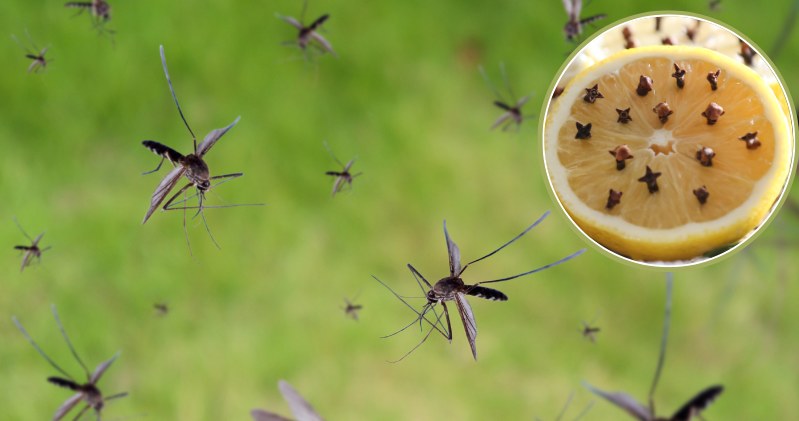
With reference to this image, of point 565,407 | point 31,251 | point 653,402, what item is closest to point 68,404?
point 31,251

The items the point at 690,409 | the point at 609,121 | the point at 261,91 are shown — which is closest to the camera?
the point at 690,409

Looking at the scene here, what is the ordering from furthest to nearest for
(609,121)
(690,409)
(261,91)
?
(261,91) < (609,121) < (690,409)

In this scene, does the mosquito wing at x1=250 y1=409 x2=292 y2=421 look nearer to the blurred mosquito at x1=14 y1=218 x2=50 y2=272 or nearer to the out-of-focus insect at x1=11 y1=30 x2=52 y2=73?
the blurred mosquito at x1=14 y1=218 x2=50 y2=272

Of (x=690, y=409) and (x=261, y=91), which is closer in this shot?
(x=690, y=409)

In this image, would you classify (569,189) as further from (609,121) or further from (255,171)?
(255,171)

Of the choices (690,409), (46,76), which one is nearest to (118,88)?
(46,76)

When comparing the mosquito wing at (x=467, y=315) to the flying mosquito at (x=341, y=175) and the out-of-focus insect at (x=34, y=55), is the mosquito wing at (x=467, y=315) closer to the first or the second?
the flying mosquito at (x=341, y=175)

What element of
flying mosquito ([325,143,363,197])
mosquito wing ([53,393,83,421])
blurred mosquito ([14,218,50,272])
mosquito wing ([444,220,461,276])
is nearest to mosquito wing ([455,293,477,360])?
mosquito wing ([444,220,461,276])

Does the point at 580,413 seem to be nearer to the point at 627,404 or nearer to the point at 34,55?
the point at 627,404
